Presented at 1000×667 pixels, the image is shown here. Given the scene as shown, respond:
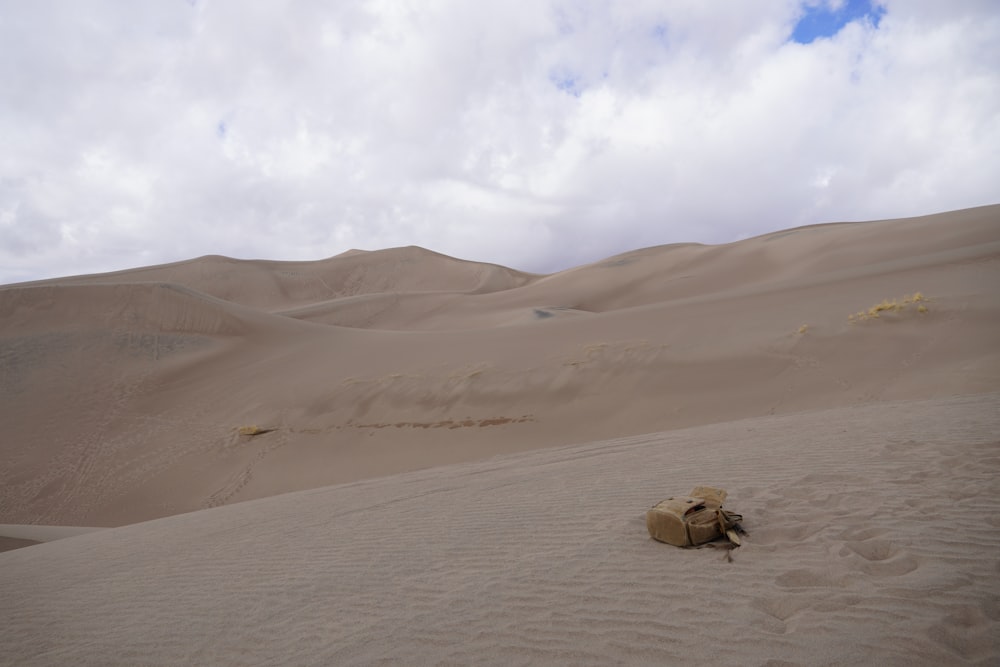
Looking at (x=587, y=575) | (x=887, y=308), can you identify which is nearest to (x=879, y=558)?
(x=587, y=575)

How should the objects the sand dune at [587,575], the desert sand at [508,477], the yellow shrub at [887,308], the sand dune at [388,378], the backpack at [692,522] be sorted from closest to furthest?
the sand dune at [587,575]
the desert sand at [508,477]
the backpack at [692,522]
the sand dune at [388,378]
the yellow shrub at [887,308]

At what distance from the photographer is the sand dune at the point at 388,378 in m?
12.5

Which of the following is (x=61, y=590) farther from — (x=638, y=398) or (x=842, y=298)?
(x=842, y=298)

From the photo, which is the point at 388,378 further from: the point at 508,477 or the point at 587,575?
the point at 587,575

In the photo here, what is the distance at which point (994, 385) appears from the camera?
9.61 meters

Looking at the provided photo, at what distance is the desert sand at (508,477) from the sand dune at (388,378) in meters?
0.10

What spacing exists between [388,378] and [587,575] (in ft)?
45.0

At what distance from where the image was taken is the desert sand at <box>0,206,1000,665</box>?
3.50 m

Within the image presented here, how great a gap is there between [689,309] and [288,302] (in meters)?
53.6

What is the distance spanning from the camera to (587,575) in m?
4.14

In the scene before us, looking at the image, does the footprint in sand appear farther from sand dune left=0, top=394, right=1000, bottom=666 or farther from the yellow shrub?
the yellow shrub

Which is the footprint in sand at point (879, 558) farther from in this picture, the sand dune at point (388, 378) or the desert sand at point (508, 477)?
the sand dune at point (388, 378)

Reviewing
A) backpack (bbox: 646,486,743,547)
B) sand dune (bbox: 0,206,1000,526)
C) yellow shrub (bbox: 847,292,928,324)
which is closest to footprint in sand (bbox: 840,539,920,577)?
backpack (bbox: 646,486,743,547)

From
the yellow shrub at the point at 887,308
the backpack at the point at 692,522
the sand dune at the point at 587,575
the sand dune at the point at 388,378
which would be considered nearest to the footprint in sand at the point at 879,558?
the sand dune at the point at 587,575
